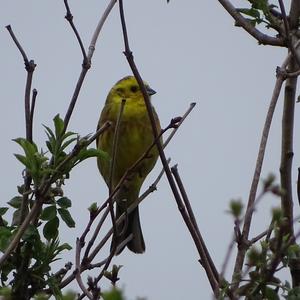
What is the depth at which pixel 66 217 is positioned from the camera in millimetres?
2523

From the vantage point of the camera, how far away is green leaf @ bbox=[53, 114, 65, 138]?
93.3 inches

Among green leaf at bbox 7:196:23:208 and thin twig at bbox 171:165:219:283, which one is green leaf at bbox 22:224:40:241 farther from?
thin twig at bbox 171:165:219:283

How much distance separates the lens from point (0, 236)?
235cm

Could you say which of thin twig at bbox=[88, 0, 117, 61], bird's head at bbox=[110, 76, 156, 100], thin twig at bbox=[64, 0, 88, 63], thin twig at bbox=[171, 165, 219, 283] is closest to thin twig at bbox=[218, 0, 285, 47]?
thin twig at bbox=[88, 0, 117, 61]

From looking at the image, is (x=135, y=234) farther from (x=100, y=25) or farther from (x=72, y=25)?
(x=72, y=25)

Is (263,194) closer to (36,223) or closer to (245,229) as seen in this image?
(245,229)

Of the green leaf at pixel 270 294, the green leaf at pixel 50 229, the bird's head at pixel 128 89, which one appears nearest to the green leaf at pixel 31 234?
the green leaf at pixel 50 229

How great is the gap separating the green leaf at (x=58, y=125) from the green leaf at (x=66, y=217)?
299 mm

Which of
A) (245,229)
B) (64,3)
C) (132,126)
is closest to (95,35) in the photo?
(64,3)

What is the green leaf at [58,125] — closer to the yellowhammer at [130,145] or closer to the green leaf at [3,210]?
the green leaf at [3,210]

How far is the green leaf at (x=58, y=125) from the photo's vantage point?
7.77 feet

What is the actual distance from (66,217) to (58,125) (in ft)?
1.09

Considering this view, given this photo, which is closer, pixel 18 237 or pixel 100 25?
pixel 18 237

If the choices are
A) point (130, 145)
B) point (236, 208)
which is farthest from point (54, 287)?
point (130, 145)
